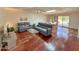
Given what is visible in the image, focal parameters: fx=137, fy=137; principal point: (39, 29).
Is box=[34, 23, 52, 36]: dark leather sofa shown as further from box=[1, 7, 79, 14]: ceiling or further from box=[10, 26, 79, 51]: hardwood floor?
box=[1, 7, 79, 14]: ceiling

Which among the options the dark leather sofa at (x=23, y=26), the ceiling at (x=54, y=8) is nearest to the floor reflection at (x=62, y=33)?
the ceiling at (x=54, y=8)

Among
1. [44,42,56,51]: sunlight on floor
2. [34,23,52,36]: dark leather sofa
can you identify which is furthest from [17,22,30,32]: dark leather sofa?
[44,42,56,51]: sunlight on floor

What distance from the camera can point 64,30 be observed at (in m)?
2.76

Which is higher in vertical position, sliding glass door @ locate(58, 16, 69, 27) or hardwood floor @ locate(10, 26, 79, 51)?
sliding glass door @ locate(58, 16, 69, 27)

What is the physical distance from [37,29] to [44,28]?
145 millimetres

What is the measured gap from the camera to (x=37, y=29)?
278cm

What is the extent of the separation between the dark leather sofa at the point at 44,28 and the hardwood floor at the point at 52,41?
0.10m

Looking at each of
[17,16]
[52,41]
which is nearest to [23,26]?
[17,16]

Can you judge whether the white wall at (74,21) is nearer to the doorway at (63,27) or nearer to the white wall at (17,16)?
the doorway at (63,27)

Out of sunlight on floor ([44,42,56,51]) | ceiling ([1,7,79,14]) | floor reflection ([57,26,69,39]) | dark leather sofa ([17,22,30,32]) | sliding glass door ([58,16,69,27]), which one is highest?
ceiling ([1,7,79,14])

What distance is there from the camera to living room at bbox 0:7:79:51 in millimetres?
2697
